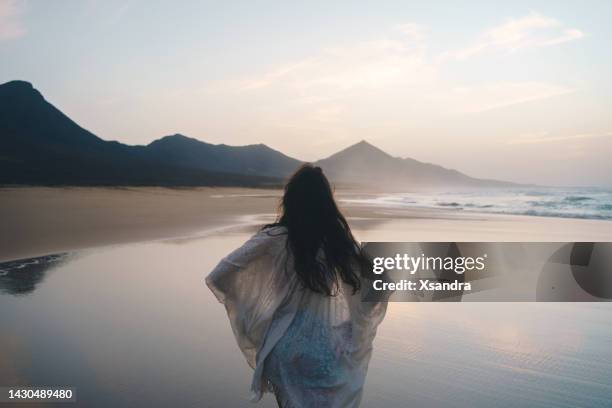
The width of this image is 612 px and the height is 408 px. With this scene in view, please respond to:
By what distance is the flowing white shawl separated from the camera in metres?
2.66

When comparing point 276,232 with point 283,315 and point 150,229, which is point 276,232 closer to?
point 283,315

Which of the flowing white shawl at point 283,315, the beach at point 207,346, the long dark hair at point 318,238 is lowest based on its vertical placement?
the beach at point 207,346

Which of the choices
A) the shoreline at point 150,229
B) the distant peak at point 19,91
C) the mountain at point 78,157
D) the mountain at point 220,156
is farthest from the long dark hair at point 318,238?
the mountain at point 220,156

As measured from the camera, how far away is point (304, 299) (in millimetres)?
2744

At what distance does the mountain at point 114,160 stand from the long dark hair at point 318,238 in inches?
110

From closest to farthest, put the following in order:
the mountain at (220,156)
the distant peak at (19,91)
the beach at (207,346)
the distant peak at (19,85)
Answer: the beach at (207,346) → the distant peak at (19,91) → the distant peak at (19,85) → the mountain at (220,156)

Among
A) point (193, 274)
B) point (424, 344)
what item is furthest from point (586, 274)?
point (193, 274)

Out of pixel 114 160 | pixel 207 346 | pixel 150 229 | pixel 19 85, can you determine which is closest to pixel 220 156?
pixel 19 85

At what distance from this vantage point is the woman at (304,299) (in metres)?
2.64

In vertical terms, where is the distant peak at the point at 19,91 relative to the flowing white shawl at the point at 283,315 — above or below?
above

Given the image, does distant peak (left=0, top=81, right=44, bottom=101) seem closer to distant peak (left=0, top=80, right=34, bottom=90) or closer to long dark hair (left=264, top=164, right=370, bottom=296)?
distant peak (left=0, top=80, right=34, bottom=90)

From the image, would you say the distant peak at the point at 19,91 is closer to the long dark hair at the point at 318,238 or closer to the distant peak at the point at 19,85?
the distant peak at the point at 19,85

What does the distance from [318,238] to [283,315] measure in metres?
0.40

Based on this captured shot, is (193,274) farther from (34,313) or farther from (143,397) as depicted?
(143,397)
